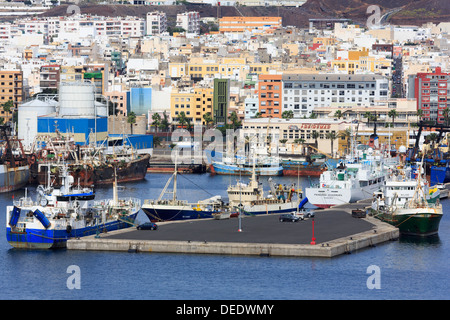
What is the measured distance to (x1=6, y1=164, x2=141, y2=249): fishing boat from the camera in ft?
161

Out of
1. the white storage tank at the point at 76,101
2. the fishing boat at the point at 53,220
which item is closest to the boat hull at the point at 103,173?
the white storage tank at the point at 76,101

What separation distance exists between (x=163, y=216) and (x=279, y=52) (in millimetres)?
82911

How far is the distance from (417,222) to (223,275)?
11.3m

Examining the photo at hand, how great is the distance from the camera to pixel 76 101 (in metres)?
89.2

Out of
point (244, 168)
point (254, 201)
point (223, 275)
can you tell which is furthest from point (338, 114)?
point (223, 275)

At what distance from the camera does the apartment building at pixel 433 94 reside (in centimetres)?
10381

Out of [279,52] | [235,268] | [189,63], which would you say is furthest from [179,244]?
[279,52]

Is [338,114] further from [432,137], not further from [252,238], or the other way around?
[252,238]

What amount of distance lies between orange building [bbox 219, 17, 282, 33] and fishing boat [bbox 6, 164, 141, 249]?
447 feet

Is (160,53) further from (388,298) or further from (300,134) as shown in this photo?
(388,298)

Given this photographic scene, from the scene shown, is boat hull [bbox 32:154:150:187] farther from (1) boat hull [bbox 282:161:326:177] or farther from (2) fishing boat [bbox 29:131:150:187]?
(1) boat hull [bbox 282:161:326:177]
